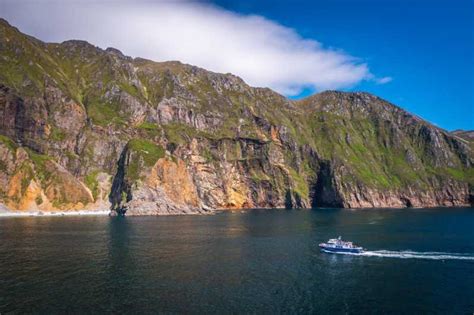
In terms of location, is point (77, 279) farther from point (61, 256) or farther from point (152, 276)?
point (61, 256)

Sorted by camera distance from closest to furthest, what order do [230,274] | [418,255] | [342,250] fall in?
[230,274], [418,255], [342,250]

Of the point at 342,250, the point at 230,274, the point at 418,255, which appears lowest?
the point at 230,274

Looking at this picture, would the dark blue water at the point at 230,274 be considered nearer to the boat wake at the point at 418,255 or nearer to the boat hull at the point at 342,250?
the boat wake at the point at 418,255

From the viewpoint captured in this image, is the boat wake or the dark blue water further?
the boat wake

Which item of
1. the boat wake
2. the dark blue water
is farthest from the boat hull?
the dark blue water

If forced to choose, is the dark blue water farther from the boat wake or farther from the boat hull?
the boat hull

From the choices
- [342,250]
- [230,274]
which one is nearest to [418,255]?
[342,250]

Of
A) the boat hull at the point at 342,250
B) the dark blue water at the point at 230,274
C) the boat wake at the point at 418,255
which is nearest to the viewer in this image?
the dark blue water at the point at 230,274

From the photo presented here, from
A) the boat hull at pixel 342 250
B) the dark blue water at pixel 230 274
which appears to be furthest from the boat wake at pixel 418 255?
the boat hull at pixel 342 250

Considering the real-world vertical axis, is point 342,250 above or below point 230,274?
above

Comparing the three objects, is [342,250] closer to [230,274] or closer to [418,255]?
[418,255]
